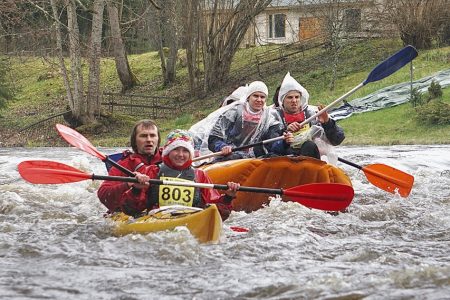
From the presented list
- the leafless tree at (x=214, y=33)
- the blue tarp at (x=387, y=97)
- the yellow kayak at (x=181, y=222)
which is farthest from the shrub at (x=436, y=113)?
the yellow kayak at (x=181, y=222)

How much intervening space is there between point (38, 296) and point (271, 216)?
11.3 ft

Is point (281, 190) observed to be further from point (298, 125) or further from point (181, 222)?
point (298, 125)

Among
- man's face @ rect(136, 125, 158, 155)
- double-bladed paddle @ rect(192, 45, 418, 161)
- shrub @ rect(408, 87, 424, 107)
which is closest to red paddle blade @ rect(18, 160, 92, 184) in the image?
man's face @ rect(136, 125, 158, 155)

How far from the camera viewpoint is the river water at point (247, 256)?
15.9ft

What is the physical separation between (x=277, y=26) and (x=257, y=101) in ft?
95.3

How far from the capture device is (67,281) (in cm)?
511

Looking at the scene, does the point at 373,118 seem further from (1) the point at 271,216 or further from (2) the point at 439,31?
(1) the point at 271,216

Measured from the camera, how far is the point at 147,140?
683 centimetres

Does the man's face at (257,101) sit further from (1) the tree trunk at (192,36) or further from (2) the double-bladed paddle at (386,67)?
(1) the tree trunk at (192,36)

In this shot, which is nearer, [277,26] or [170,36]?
[170,36]

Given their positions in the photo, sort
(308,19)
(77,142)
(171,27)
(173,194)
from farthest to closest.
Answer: (308,19) < (171,27) < (77,142) < (173,194)

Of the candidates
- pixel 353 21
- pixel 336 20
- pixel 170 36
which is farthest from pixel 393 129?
pixel 170 36

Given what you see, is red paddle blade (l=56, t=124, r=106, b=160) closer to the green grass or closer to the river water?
the river water

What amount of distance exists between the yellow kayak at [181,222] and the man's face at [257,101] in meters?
2.71
